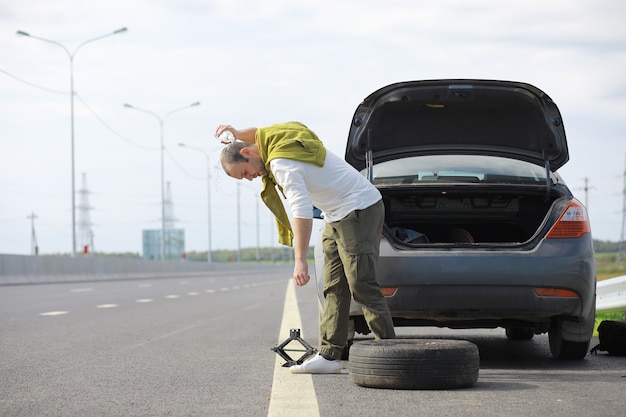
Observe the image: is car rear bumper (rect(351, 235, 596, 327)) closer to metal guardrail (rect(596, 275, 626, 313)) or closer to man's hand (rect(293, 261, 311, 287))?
man's hand (rect(293, 261, 311, 287))

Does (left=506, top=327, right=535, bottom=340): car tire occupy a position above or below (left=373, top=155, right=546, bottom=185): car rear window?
below

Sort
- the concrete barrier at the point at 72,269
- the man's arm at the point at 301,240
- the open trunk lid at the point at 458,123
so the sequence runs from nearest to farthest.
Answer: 1. the man's arm at the point at 301,240
2. the open trunk lid at the point at 458,123
3. the concrete barrier at the point at 72,269

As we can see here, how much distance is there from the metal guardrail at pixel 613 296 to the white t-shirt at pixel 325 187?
3804 mm

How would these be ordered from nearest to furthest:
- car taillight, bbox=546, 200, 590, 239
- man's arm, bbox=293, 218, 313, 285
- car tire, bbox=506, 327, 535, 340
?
man's arm, bbox=293, 218, 313, 285, car taillight, bbox=546, 200, 590, 239, car tire, bbox=506, 327, 535, 340

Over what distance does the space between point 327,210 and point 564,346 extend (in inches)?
76.4

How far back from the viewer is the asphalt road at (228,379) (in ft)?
17.0

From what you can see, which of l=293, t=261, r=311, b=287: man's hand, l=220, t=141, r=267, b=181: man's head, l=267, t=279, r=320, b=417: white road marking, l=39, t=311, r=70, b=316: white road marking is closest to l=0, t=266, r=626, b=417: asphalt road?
l=267, t=279, r=320, b=417: white road marking

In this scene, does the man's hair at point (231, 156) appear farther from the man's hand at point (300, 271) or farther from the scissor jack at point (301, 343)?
the scissor jack at point (301, 343)

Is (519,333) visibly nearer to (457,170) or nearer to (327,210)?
(457,170)

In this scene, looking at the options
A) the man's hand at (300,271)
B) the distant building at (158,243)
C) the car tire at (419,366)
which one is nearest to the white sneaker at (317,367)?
the man's hand at (300,271)

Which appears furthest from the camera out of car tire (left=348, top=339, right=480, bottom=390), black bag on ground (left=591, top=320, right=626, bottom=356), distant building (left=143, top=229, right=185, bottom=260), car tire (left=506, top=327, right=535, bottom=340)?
distant building (left=143, top=229, right=185, bottom=260)

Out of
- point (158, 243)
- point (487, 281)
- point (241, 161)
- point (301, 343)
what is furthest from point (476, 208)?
point (158, 243)

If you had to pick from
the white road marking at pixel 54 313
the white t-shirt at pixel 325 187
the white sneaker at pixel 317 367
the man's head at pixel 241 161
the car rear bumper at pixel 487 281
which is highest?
the man's head at pixel 241 161

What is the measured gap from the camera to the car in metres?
6.94
